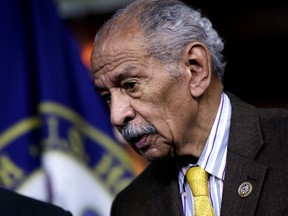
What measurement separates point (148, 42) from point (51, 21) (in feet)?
4.76

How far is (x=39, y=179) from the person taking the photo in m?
3.64

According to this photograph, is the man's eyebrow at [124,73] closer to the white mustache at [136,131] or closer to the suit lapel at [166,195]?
the white mustache at [136,131]

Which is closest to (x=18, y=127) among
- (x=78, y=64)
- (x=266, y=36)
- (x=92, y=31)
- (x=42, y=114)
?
(x=42, y=114)

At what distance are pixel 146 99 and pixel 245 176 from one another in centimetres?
39

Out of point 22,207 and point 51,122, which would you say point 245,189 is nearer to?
point 22,207

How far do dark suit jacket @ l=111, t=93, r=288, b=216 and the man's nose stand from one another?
303mm

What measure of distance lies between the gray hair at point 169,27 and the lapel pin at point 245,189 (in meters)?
0.38

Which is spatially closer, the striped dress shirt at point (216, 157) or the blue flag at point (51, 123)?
the striped dress shirt at point (216, 157)

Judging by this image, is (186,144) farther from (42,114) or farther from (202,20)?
(42,114)

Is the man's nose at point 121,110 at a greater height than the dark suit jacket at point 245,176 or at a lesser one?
greater

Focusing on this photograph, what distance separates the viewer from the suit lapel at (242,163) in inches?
93.1

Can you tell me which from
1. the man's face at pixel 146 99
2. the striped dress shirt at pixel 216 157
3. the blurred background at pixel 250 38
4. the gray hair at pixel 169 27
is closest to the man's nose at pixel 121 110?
the man's face at pixel 146 99

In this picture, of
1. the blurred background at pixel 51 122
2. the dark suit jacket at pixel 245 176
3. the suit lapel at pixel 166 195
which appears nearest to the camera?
the dark suit jacket at pixel 245 176

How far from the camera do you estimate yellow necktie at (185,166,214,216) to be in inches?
93.7
